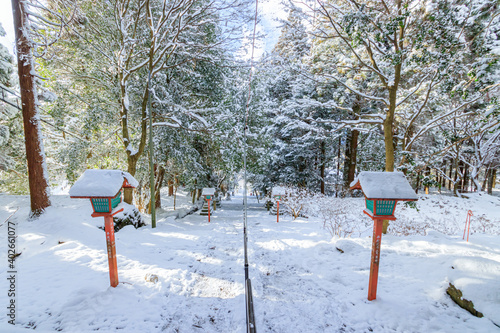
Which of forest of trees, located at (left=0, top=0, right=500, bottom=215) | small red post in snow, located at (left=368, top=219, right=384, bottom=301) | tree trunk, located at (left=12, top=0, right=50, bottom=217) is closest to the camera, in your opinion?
small red post in snow, located at (left=368, top=219, right=384, bottom=301)

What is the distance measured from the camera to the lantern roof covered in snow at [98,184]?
2991 mm

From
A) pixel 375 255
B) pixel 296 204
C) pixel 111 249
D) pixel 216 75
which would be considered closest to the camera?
pixel 375 255

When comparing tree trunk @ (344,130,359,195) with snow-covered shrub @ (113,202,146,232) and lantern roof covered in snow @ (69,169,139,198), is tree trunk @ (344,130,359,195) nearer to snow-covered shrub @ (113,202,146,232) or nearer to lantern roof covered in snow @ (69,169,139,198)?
snow-covered shrub @ (113,202,146,232)

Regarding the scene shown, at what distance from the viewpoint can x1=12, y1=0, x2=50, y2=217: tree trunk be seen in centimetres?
580

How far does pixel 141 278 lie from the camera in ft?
12.6

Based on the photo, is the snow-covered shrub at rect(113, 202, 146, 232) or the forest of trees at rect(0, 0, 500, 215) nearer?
the forest of trees at rect(0, 0, 500, 215)

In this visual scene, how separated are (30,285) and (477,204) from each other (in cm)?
2070

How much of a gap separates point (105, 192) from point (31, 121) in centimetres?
545

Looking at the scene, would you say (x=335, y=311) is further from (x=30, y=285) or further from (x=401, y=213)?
(x=401, y=213)

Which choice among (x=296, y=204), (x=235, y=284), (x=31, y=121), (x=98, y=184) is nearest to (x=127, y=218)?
(x=31, y=121)

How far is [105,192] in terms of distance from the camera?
3.05m

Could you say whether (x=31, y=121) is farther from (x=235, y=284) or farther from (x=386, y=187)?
(x=386, y=187)

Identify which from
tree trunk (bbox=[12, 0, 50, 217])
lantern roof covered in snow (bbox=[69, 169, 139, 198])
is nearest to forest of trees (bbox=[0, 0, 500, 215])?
tree trunk (bbox=[12, 0, 50, 217])

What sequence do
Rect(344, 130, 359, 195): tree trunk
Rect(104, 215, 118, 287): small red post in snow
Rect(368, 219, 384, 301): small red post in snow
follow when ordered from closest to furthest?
Rect(368, 219, 384, 301): small red post in snow, Rect(104, 215, 118, 287): small red post in snow, Rect(344, 130, 359, 195): tree trunk
